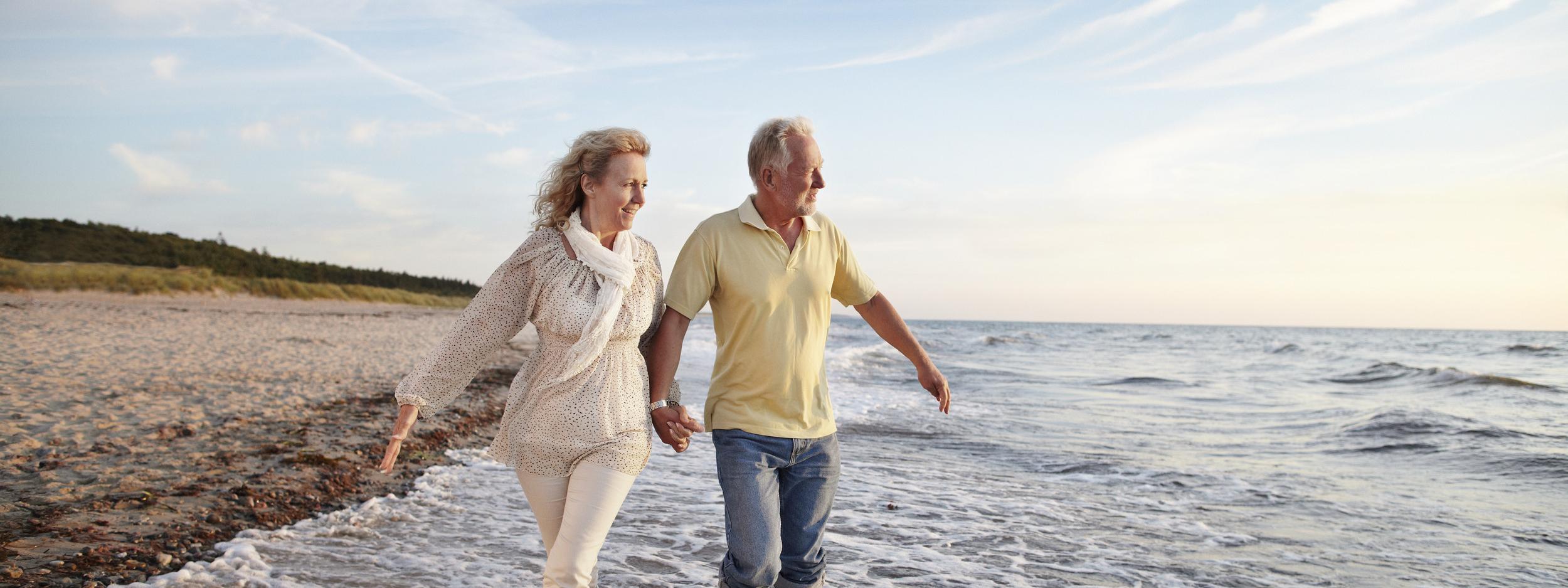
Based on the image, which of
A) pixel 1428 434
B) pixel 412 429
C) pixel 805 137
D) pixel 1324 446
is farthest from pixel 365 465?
pixel 1428 434

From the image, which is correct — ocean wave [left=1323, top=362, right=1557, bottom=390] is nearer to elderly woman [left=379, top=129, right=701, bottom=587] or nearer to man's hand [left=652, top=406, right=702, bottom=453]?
man's hand [left=652, top=406, right=702, bottom=453]

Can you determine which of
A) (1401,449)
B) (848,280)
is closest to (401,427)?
(848,280)

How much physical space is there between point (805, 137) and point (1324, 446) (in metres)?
9.60

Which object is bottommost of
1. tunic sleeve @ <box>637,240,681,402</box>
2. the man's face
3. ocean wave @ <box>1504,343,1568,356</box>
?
ocean wave @ <box>1504,343,1568,356</box>

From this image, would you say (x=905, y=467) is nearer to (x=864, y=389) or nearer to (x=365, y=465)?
(x=365, y=465)

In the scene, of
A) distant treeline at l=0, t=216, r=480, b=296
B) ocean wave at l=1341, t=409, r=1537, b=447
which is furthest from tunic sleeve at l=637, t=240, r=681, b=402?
distant treeline at l=0, t=216, r=480, b=296

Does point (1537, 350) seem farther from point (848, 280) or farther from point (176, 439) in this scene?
point (176, 439)

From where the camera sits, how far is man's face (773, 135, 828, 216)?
2.96 meters

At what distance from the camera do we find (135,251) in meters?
40.1

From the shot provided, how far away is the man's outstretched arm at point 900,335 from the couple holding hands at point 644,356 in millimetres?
412

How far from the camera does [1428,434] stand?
11.1 metres

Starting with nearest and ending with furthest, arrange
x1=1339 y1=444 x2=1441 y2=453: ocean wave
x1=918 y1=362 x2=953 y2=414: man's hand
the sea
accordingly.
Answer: x1=918 y1=362 x2=953 y2=414: man's hand, the sea, x1=1339 y1=444 x2=1441 y2=453: ocean wave

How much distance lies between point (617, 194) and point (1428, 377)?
918 inches

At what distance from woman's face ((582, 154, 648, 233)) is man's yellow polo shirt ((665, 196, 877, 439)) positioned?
23 centimetres
